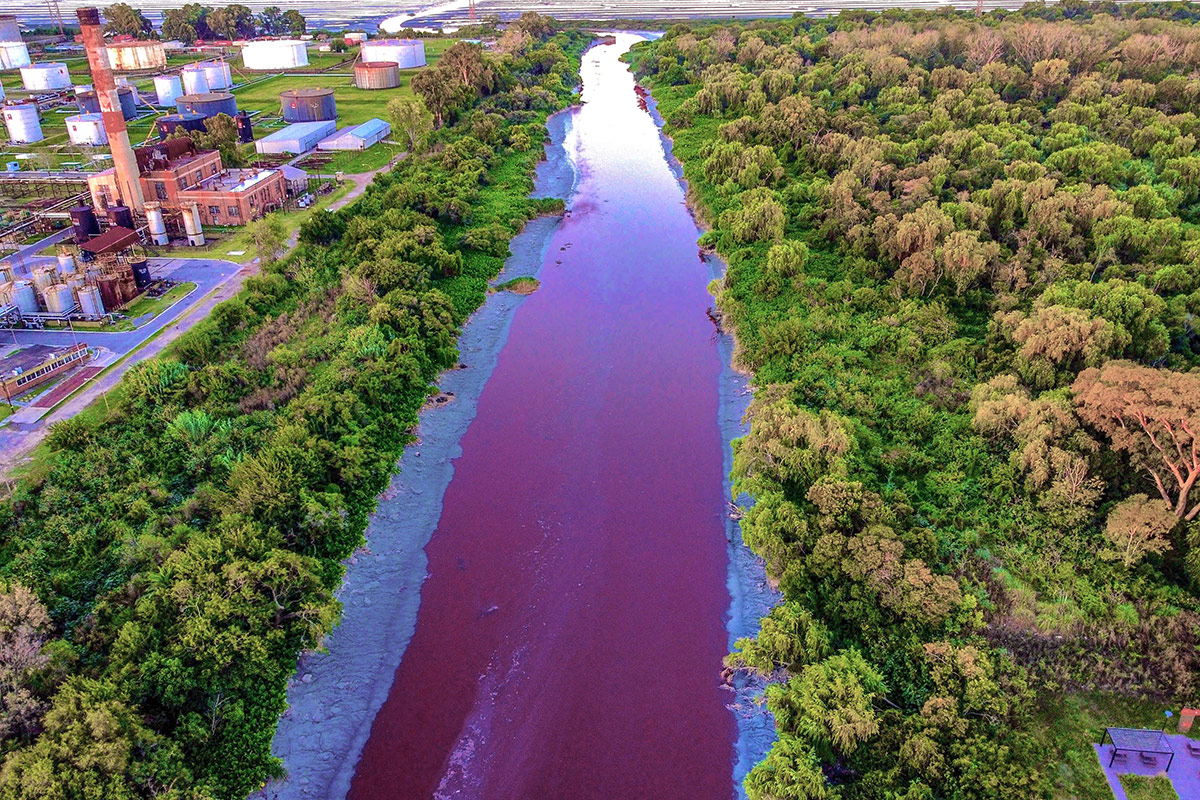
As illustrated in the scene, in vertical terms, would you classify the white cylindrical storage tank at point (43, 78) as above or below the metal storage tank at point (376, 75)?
above

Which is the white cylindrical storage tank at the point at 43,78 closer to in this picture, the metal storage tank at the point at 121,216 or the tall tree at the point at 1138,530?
the metal storage tank at the point at 121,216

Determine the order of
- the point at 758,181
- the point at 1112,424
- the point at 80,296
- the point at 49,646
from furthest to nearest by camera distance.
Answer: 1. the point at 758,181
2. the point at 80,296
3. the point at 1112,424
4. the point at 49,646

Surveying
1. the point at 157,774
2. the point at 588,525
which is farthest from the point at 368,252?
the point at 157,774

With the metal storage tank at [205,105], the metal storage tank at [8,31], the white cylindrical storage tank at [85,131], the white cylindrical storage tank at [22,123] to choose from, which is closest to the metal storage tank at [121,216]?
the white cylindrical storage tank at [85,131]

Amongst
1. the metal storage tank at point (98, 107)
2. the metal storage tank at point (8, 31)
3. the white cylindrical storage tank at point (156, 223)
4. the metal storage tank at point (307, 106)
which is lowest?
the white cylindrical storage tank at point (156, 223)

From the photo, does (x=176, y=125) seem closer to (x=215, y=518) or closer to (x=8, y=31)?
(x=215, y=518)

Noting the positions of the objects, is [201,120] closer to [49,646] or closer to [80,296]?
[80,296]

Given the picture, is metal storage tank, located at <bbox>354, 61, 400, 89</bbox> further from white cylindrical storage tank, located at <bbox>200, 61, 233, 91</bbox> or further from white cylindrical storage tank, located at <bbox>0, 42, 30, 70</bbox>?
white cylindrical storage tank, located at <bbox>0, 42, 30, 70</bbox>
